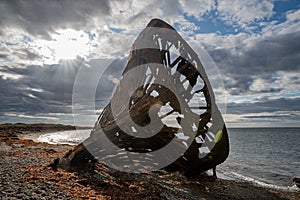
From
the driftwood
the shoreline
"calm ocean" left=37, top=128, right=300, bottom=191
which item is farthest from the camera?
"calm ocean" left=37, top=128, right=300, bottom=191

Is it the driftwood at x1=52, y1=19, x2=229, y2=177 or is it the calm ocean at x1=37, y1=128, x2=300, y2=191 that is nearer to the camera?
the driftwood at x1=52, y1=19, x2=229, y2=177

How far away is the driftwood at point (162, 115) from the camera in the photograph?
403 inches

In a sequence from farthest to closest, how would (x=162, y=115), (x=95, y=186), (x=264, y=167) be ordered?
(x=264, y=167) → (x=162, y=115) → (x=95, y=186)

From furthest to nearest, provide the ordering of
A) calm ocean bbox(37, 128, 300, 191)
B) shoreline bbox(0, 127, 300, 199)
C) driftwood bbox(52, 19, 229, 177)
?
calm ocean bbox(37, 128, 300, 191) < driftwood bbox(52, 19, 229, 177) < shoreline bbox(0, 127, 300, 199)

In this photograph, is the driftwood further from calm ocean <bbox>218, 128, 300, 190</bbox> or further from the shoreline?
calm ocean <bbox>218, 128, 300, 190</bbox>

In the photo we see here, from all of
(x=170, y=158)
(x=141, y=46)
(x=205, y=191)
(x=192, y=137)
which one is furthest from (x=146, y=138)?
(x=141, y=46)

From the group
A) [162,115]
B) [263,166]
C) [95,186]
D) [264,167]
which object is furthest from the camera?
[263,166]

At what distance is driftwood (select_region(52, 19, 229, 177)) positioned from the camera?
10227 millimetres

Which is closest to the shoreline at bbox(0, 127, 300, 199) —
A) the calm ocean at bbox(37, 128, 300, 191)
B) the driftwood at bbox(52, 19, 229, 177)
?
the driftwood at bbox(52, 19, 229, 177)

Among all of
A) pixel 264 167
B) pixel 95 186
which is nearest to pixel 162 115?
pixel 95 186

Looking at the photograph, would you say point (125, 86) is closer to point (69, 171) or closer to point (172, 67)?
point (172, 67)

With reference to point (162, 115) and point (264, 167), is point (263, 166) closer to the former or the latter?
point (264, 167)

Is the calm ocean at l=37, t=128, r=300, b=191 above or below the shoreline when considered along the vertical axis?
below

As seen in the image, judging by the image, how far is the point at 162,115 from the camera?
1074cm
